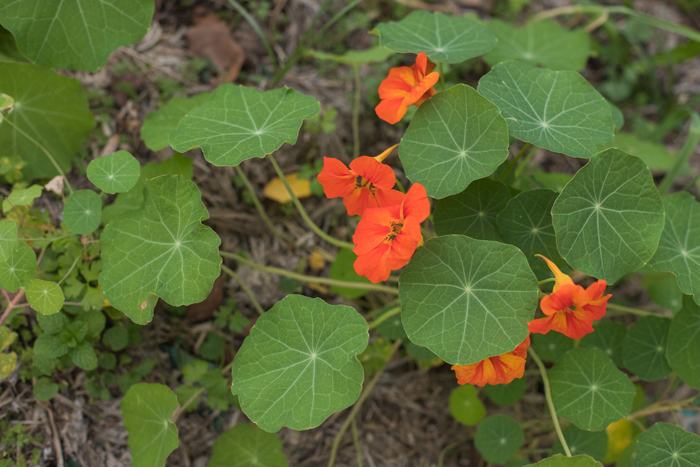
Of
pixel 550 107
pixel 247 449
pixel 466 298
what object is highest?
pixel 550 107

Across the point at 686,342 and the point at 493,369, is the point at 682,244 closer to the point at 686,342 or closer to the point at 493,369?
the point at 686,342

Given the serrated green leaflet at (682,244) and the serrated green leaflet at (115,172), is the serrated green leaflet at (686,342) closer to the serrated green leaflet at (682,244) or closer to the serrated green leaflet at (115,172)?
the serrated green leaflet at (682,244)

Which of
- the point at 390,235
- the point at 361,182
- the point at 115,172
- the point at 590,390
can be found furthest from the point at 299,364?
the point at 590,390

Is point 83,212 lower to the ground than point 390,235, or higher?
lower

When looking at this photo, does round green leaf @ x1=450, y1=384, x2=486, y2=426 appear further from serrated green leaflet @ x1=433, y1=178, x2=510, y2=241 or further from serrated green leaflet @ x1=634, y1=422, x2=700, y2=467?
serrated green leaflet @ x1=433, y1=178, x2=510, y2=241

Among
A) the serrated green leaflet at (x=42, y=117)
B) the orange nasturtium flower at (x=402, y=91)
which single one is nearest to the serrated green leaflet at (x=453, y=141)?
the orange nasturtium flower at (x=402, y=91)

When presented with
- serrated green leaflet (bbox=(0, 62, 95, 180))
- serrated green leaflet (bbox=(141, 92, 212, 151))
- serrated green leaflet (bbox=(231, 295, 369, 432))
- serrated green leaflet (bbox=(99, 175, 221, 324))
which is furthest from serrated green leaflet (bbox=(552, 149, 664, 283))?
serrated green leaflet (bbox=(0, 62, 95, 180))
